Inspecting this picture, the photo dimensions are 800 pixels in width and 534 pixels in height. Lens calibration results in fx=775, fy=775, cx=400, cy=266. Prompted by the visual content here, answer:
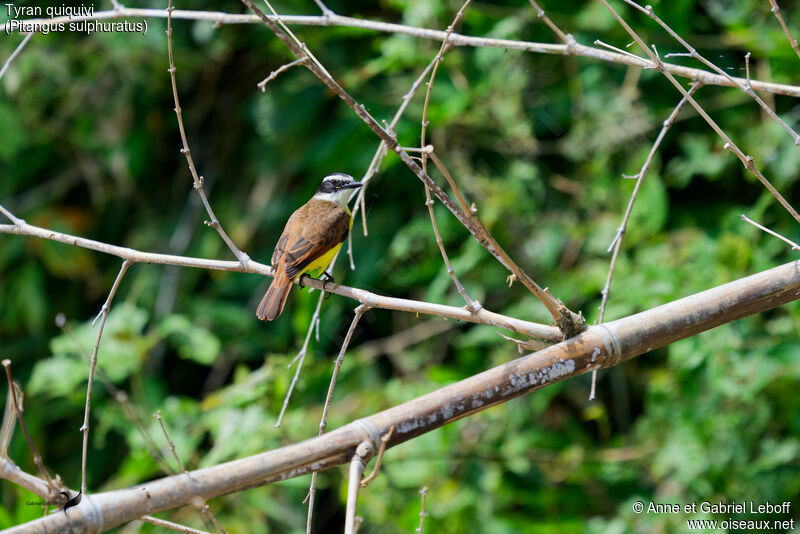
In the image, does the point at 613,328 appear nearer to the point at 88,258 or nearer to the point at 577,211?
the point at 577,211

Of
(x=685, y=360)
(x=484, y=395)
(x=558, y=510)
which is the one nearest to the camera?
(x=484, y=395)

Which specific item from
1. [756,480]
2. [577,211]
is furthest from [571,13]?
[756,480]

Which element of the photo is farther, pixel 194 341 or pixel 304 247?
pixel 194 341

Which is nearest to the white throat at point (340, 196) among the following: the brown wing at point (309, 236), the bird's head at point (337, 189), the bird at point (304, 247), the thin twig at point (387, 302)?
the bird's head at point (337, 189)

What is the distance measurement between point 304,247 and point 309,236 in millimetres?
83

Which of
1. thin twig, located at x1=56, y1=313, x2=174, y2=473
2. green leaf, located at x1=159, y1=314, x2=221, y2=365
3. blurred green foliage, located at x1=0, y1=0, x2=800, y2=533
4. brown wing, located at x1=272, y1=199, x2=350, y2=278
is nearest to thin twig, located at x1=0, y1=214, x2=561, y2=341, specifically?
thin twig, located at x1=56, y1=313, x2=174, y2=473

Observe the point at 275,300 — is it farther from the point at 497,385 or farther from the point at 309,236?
the point at 497,385

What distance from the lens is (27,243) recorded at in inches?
221

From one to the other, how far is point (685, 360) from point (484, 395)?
2156 mm

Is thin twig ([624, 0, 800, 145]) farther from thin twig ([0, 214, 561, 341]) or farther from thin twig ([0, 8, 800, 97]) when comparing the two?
thin twig ([0, 214, 561, 341])

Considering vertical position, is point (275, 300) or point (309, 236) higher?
point (309, 236)

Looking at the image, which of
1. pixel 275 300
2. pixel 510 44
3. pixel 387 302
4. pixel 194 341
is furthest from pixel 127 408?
pixel 194 341

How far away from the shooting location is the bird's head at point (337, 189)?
4.14m

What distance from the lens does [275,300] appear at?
10.4ft
